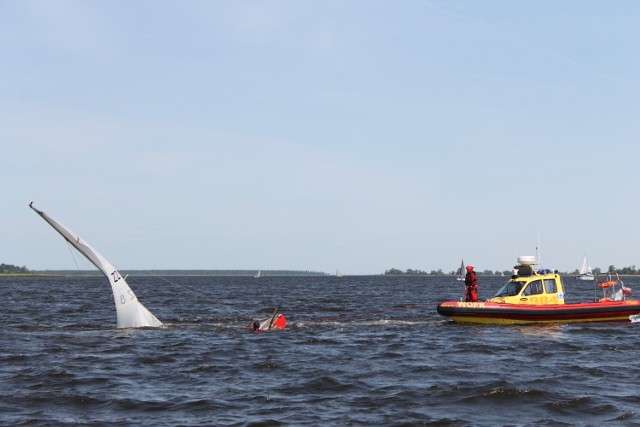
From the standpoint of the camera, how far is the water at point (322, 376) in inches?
554

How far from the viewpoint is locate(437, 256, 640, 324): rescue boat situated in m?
29.2

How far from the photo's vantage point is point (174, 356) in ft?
70.1

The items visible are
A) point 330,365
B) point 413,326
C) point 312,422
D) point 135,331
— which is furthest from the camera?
point 413,326

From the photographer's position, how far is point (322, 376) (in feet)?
59.0

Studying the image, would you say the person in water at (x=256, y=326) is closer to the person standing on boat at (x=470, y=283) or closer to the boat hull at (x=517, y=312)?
the boat hull at (x=517, y=312)

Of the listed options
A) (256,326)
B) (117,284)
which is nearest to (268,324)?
(256,326)

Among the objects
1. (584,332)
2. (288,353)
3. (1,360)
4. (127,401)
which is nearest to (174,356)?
(288,353)

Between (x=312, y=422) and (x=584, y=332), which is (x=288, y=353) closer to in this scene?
(x=312, y=422)

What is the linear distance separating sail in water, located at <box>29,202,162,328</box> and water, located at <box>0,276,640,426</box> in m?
0.79

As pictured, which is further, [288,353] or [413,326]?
[413,326]

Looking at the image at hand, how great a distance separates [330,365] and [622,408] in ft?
26.0

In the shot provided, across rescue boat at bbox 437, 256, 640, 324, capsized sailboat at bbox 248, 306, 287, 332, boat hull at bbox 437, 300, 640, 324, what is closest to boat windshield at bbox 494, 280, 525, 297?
rescue boat at bbox 437, 256, 640, 324

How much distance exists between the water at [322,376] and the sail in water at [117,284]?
0.79m

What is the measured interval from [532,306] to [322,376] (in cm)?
1436
